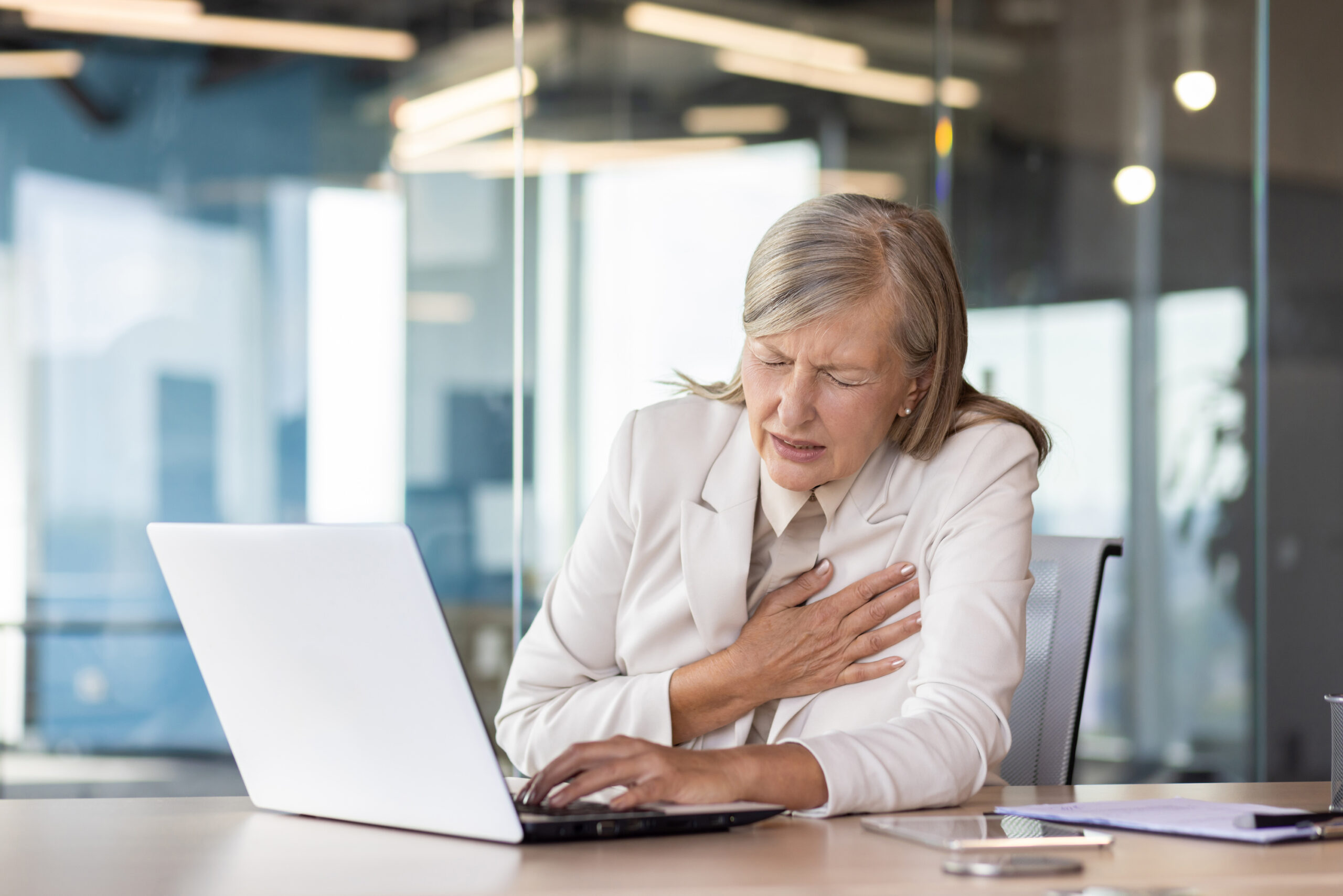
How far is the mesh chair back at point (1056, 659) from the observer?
1625mm

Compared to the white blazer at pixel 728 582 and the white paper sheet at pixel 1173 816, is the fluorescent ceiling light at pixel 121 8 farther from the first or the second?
the white paper sheet at pixel 1173 816

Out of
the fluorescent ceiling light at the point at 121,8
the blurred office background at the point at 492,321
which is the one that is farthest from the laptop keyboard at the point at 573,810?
the fluorescent ceiling light at the point at 121,8

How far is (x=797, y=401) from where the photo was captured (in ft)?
4.87

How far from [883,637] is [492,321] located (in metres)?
2.61

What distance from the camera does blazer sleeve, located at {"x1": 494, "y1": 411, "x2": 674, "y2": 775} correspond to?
1505 millimetres

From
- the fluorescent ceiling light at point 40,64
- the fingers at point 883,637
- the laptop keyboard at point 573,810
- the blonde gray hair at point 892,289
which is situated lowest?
the laptop keyboard at point 573,810

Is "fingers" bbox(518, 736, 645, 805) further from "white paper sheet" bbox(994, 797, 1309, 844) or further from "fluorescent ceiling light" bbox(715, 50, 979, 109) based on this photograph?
"fluorescent ceiling light" bbox(715, 50, 979, 109)

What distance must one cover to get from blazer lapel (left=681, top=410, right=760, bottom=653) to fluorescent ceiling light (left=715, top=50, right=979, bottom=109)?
2.79m

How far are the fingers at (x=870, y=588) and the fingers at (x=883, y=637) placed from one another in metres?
0.02

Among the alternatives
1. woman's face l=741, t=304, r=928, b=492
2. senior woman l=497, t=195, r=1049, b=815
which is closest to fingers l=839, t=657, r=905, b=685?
senior woman l=497, t=195, r=1049, b=815

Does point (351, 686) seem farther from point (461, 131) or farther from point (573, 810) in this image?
point (461, 131)

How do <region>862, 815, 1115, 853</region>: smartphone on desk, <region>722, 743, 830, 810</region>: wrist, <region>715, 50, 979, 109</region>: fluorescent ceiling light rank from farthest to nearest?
<region>715, 50, 979, 109</region>: fluorescent ceiling light, <region>722, 743, 830, 810</region>: wrist, <region>862, 815, 1115, 853</region>: smartphone on desk

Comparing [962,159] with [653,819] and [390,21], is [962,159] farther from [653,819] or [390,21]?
[653,819]

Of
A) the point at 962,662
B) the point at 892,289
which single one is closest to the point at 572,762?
the point at 962,662
